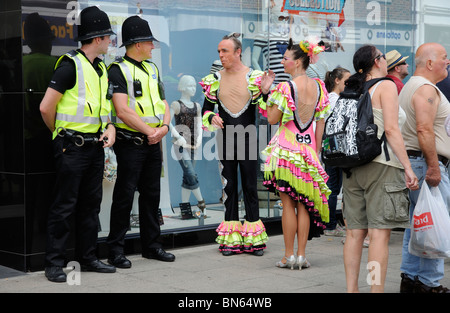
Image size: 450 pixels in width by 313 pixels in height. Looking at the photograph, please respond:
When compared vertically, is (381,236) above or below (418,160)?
below

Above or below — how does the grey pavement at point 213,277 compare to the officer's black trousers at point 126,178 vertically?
below

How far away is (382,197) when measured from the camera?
532 centimetres

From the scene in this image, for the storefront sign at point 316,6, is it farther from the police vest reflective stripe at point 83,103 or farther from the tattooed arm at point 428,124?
the tattooed arm at point 428,124

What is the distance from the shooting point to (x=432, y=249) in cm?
563

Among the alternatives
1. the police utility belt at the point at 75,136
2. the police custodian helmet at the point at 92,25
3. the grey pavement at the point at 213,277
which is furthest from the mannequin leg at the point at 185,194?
the police custodian helmet at the point at 92,25

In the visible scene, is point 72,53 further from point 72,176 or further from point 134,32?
point 72,176

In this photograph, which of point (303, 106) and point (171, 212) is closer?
point (303, 106)

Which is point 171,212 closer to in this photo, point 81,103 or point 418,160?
point 81,103

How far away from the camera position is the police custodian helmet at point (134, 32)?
22.9 feet

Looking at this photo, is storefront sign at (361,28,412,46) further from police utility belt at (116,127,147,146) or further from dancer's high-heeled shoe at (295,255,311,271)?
police utility belt at (116,127,147,146)

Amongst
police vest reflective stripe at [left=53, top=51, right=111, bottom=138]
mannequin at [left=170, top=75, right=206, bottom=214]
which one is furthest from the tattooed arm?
mannequin at [left=170, top=75, right=206, bottom=214]

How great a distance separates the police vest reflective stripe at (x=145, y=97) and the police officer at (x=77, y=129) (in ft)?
1.13

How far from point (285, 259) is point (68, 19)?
307cm
